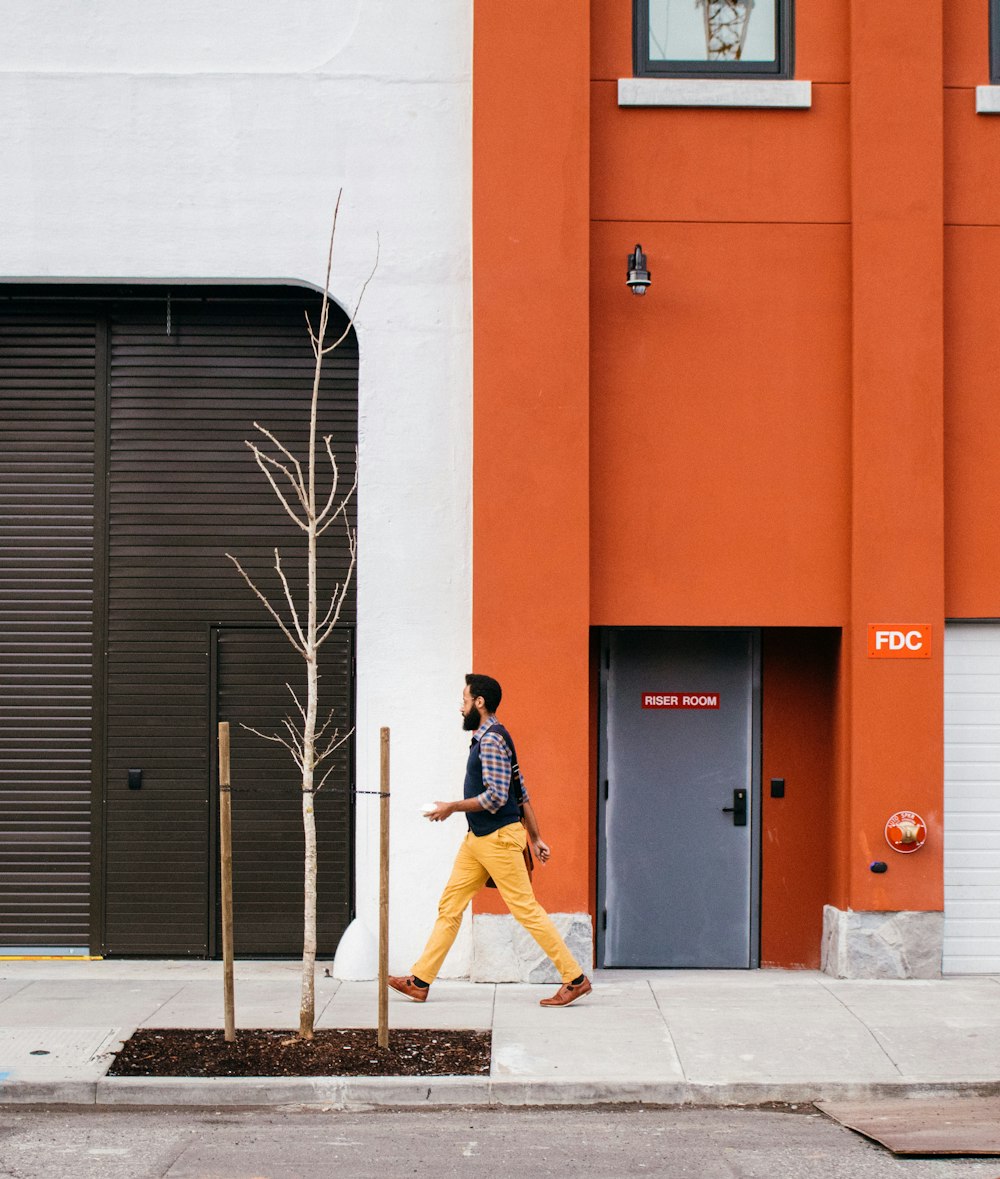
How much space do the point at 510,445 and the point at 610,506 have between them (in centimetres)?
84

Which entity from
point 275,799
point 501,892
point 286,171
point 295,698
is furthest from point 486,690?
point 286,171

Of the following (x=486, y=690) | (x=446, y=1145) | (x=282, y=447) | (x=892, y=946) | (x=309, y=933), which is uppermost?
(x=282, y=447)

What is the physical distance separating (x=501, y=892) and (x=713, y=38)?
6.23m

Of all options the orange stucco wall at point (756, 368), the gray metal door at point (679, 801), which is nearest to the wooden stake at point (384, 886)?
the orange stucco wall at point (756, 368)

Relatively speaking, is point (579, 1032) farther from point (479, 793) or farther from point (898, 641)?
point (898, 641)

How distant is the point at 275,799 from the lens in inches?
401

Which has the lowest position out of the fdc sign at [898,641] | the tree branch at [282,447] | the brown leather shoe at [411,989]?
the brown leather shoe at [411,989]

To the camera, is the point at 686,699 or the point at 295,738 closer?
the point at 295,738

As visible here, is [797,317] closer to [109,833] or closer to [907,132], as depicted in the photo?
[907,132]

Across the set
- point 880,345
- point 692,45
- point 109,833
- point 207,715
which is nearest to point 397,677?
point 207,715

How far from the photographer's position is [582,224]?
31.4 ft

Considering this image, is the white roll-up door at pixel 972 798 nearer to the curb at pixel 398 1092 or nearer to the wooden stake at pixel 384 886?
the curb at pixel 398 1092

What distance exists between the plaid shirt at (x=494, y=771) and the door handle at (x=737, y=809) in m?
2.48

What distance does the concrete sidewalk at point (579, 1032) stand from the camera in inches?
277
